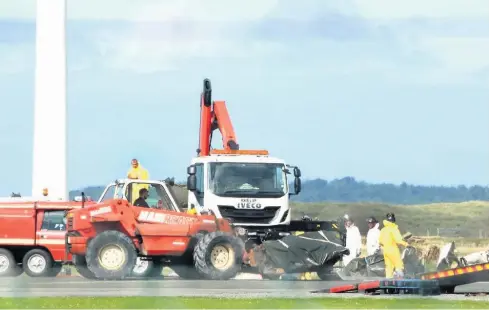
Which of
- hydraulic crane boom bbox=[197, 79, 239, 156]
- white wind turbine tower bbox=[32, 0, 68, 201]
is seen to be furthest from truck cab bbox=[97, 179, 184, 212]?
white wind turbine tower bbox=[32, 0, 68, 201]

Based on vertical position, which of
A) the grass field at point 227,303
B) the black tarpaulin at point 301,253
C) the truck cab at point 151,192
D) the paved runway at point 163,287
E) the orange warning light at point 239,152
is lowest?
the grass field at point 227,303

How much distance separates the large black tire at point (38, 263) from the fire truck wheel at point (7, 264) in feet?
1.02

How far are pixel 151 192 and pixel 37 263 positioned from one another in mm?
3445

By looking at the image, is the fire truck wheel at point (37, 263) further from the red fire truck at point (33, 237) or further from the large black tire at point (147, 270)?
the large black tire at point (147, 270)

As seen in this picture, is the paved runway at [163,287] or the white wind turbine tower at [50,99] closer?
the paved runway at [163,287]

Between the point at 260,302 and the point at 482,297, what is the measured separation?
4.15 m

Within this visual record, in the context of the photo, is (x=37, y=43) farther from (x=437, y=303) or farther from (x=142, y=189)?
(x=437, y=303)

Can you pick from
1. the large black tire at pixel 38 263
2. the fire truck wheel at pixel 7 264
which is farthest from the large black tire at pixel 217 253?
the fire truck wheel at pixel 7 264

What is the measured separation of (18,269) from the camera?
3653 cm

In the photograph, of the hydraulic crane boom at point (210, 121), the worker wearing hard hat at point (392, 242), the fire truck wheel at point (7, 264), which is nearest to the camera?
the worker wearing hard hat at point (392, 242)

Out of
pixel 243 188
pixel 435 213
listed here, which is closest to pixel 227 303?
pixel 243 188

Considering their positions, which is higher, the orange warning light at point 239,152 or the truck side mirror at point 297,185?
the orange warning light at point 239,152

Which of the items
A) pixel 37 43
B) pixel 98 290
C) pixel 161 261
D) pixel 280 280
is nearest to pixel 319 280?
pixel 280 280

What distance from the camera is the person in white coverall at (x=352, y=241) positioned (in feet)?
117
